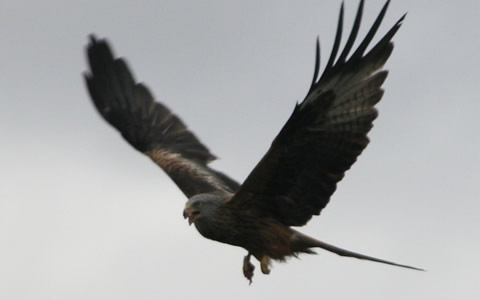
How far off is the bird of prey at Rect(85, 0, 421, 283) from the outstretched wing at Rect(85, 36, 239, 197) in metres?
0.04

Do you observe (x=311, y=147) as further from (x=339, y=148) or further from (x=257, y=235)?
(x=257, y=235)

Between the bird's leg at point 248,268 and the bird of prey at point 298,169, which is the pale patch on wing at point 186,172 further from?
the bird's leg at point 248,268

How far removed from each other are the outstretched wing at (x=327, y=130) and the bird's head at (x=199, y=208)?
1.29 feet

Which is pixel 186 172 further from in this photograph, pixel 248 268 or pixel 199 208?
pixel 199 208

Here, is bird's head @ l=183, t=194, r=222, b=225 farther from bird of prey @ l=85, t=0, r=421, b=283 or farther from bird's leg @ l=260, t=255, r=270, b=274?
bird's leg @ l=260, t=255, r=270, b=274

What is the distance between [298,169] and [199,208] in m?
1.19

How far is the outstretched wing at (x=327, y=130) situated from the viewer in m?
11.8

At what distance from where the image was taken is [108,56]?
1559cm

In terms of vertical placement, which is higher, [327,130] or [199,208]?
[327,130]

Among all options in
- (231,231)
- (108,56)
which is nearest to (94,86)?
(108,56)

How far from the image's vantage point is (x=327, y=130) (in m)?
12.2

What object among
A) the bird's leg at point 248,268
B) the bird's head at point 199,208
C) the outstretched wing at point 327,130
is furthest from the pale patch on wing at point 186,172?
the outstretched wing at point 327,130

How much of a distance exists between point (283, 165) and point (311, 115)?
641 mm

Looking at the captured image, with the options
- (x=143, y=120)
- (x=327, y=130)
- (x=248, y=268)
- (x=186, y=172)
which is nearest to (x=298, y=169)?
(x=327, y=130)
